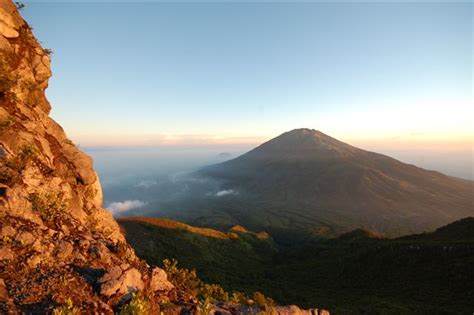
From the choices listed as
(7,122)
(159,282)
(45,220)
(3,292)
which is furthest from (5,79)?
(159,282)

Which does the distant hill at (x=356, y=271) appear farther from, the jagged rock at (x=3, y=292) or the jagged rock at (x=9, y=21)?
the jagged rock at (x=9, y=21)

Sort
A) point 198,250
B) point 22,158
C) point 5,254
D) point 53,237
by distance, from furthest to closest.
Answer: point 198,250
point 22,158
point 53,237
point 5,254

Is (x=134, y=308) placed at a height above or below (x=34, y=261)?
below

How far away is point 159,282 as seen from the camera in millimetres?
12922

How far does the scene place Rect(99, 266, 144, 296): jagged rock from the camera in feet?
34.6

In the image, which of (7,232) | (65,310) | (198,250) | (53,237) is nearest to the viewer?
(65,310)

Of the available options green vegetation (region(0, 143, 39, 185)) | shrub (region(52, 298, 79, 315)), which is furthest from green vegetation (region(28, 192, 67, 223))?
shrub (region(52, 298, 79, 315))

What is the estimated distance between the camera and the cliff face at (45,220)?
9711mm

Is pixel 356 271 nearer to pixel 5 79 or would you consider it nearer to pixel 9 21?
pixel 5 79

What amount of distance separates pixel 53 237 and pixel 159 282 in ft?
16.1

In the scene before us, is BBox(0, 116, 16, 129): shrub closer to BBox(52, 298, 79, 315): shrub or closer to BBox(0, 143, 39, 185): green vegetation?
BBox(0, 143, 39, 185): green vegetation

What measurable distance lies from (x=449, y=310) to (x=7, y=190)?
57886 mm

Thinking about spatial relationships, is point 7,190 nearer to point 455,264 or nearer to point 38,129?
point 38,129

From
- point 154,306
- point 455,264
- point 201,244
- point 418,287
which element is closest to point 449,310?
point 418,287
